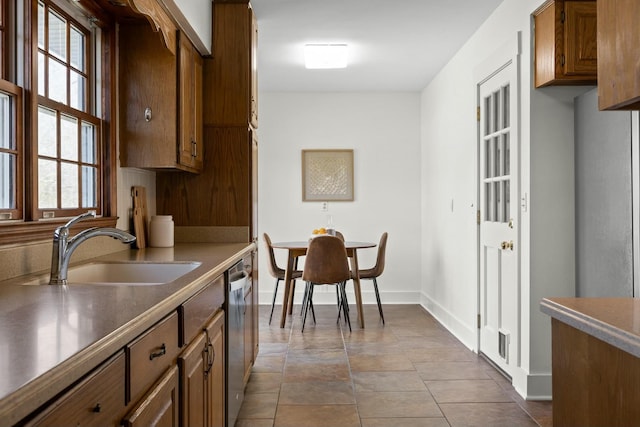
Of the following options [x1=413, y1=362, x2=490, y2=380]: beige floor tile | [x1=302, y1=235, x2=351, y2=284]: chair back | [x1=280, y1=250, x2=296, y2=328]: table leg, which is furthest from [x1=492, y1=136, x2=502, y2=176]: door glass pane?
[x1=280, y1=250, x2=296, y2=328]: table leg

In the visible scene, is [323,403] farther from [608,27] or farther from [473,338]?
[608,27]

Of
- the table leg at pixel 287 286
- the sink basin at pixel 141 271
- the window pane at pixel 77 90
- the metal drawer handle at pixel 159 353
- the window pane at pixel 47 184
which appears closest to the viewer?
the metal drawer handle at pixel 159 353

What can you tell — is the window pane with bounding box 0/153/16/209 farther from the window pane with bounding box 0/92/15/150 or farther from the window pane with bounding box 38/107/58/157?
the window pane with bounding box 38/107/58/157

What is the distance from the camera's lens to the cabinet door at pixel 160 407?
4.04 feet

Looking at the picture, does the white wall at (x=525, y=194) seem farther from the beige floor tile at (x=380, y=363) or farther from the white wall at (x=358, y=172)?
the white wall at (x=358, y=172)

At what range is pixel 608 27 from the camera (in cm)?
142

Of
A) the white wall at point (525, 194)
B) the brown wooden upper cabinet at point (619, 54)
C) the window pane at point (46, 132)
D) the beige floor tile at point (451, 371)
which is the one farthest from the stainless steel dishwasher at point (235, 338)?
the brown wooden upper cabinet at point (619, 54)

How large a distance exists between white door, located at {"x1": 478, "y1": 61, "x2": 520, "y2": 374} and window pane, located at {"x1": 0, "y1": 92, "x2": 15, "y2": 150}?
2644 mm

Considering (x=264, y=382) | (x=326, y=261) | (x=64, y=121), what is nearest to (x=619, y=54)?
(x=64, y=121)

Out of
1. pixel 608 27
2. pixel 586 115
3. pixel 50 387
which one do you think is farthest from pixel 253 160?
A: pixel 50 387

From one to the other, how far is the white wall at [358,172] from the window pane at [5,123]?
4641 millimetres

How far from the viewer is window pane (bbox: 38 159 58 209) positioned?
7.29 feet

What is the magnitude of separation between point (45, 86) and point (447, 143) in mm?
3805

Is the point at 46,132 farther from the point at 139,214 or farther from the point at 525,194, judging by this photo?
the point at 525,194
